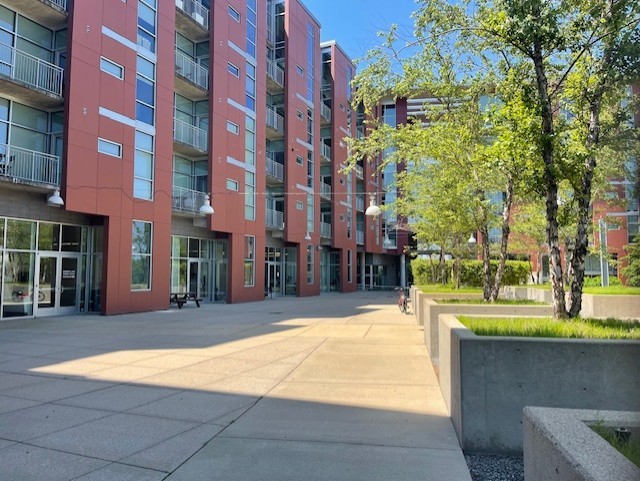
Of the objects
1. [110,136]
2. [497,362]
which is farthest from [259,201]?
[497,362]

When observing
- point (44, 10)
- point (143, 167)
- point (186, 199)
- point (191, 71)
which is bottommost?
point (186, 199)

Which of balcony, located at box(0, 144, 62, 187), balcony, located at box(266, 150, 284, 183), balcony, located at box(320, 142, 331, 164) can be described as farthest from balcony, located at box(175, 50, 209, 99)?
balcony, located at box(320, 142, 331, 164)

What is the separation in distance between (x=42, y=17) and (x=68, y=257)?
8227 millimetres

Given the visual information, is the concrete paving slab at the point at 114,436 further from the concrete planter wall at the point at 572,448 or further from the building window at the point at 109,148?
the building window at the point at 109,148

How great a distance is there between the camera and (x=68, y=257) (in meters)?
18.0

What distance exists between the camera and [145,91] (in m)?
19.7

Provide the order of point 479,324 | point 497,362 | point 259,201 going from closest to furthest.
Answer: point 497,362 → point 479,324 → point 259,201

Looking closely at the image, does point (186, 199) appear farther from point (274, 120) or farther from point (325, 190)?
point (325, 190)

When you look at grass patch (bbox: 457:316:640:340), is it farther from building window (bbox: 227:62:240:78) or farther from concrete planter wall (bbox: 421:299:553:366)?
building window (bbox: 227:62:240:78)

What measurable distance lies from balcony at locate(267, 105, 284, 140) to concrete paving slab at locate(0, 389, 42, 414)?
80.4ft

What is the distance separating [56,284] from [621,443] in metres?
18.5

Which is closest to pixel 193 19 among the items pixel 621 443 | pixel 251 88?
pixel 251 88

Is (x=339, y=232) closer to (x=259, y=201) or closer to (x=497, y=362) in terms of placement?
(x=259, y=201)

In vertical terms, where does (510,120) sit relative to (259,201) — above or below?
below
